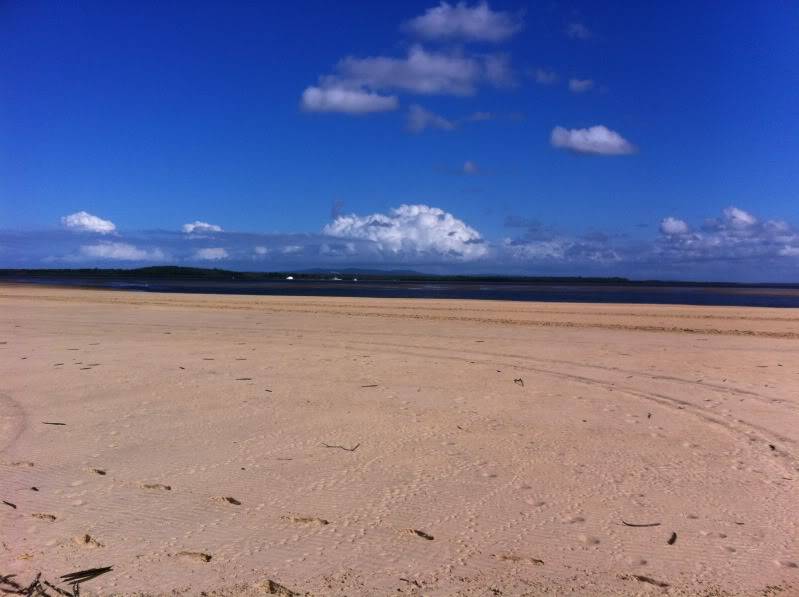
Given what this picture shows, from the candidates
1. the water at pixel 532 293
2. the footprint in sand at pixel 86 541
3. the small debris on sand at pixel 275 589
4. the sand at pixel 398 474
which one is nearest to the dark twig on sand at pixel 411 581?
the sand at pixel 398 474

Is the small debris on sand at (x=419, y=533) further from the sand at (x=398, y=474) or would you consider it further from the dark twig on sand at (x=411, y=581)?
the dark twig on sand at (x=411, y=581)

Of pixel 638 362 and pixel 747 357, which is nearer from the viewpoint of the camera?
pixel 638 362

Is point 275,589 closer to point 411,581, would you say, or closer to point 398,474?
point 411,581

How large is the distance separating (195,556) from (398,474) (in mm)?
2064

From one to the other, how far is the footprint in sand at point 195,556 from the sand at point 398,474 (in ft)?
0.03

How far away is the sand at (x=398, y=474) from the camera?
389 centimetres

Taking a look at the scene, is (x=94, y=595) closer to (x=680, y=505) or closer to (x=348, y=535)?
(x=348, y=535)

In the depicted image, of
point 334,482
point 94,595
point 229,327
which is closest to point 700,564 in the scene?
point 334,482

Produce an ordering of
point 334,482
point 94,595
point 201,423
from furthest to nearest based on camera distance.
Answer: point 201,423
point 334,482
point 94,595

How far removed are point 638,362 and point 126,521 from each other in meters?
10.4

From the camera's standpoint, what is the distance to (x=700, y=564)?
398 centimetres

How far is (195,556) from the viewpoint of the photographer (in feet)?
13.1

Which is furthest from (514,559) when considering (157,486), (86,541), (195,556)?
(157,486)

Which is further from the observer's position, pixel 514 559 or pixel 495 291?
pixel 495 291
